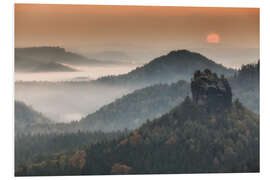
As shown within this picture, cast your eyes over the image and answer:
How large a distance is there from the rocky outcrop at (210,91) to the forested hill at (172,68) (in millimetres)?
235

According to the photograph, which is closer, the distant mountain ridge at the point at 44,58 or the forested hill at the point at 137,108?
the distant mountain ridge at the point at 44,58

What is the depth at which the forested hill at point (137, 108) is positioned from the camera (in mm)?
17547

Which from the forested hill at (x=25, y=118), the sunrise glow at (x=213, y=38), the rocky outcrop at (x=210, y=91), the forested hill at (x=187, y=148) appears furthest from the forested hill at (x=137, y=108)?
the sunrise glow at (x=213, y=38)

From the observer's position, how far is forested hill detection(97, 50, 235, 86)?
56.9ft

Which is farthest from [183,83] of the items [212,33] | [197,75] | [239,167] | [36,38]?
[36,38]

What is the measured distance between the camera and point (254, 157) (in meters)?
17.2

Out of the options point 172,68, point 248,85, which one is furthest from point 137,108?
point 248,85

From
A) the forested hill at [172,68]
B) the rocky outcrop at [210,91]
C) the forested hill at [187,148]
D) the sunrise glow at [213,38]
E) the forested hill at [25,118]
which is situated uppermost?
the sunrise glow at [213,38]

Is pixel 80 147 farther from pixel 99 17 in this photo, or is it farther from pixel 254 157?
pixel 254 157

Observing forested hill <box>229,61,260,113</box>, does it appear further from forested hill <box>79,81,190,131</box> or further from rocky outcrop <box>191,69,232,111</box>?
forested hill <box>79,81,190,131</box>

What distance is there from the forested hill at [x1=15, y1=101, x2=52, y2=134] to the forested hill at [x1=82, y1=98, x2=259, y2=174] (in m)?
1.92

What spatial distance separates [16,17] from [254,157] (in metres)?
8.89

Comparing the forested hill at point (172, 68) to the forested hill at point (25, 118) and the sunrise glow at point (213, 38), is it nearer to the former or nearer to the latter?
the sunrise glow at point (213, 38)

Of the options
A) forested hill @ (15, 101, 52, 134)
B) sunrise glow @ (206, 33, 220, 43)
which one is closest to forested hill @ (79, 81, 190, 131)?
forested hill @ (15, 101, 52, 134)
